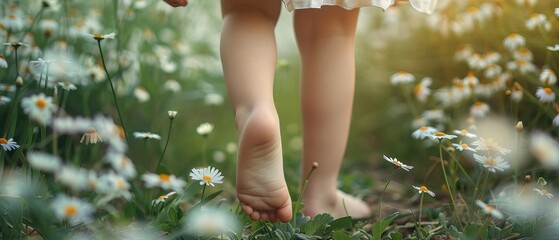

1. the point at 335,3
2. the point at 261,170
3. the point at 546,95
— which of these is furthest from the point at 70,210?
the point at 546,95

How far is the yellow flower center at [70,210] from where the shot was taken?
2.90ft

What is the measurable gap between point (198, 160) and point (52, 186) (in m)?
0.54

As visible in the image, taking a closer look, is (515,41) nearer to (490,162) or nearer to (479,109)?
(479,109)

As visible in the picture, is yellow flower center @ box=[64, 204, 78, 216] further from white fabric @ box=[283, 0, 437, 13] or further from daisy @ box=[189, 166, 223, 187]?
white fabric @ box=[283, 0, 437, 13]

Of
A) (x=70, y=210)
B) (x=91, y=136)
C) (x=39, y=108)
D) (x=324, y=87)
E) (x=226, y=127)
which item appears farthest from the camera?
(x=226, y=127)

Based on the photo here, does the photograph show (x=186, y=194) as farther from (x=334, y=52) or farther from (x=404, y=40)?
(x=404, y=40)

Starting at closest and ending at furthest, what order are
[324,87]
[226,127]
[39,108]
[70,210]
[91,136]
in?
[70,210] → [39,108] → [91,136] → [324,87] → [226,127]

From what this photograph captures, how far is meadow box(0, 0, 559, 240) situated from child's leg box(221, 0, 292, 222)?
0.20 ft

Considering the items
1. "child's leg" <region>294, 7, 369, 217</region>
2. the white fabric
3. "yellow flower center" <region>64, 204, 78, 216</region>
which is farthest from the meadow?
the white fabric

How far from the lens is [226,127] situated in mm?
2418

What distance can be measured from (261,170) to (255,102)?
0.43 feet

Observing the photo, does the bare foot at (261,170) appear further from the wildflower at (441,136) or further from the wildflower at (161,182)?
the wildflower at (441,136)

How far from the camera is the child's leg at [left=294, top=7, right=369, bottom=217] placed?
139 centimetres

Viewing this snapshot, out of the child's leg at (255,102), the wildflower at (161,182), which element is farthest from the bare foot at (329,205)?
the wildflower at (161,182)
